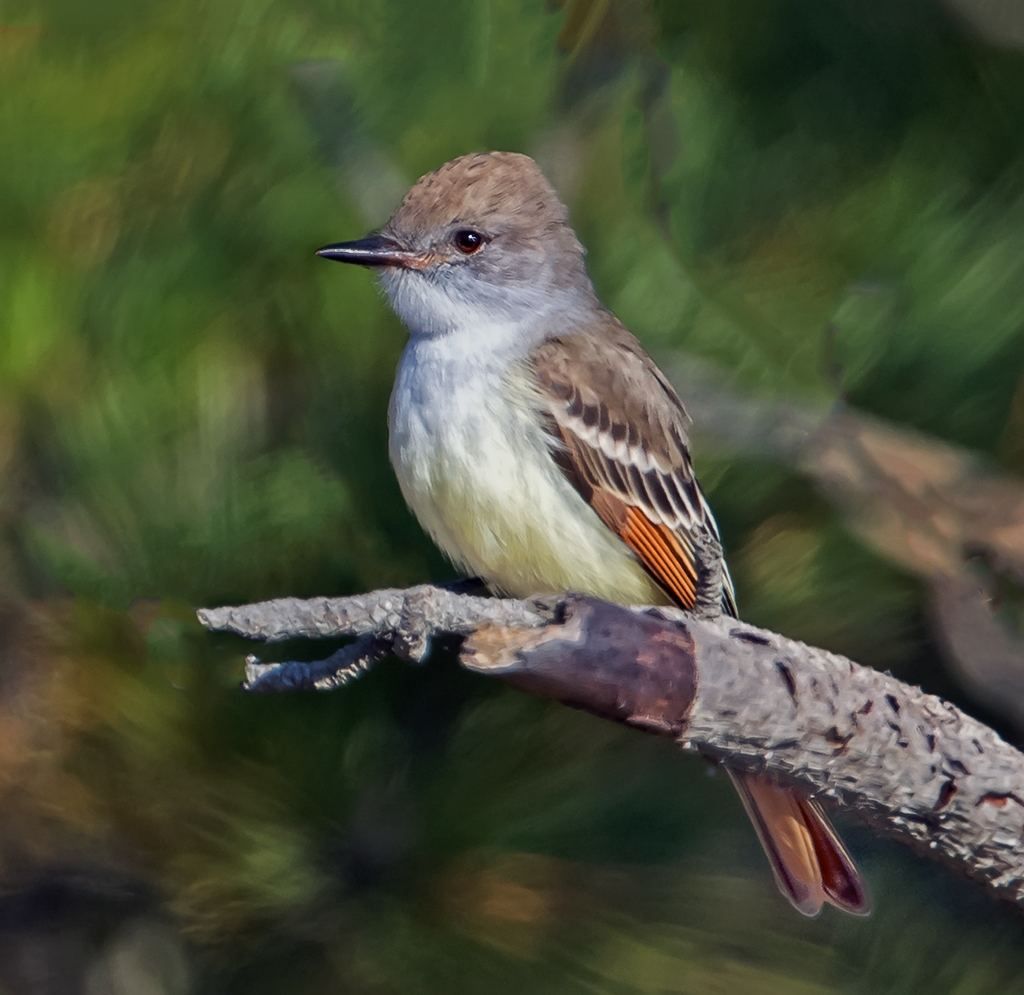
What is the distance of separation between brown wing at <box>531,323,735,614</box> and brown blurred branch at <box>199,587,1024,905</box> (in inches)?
13.1

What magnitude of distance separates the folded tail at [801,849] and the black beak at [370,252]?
2.15 ft

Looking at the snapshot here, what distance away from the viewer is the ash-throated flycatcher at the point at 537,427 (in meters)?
1.39

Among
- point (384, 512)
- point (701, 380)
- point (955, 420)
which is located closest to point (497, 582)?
point (384, 512)

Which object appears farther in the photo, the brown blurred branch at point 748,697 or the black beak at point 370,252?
the black beak at point 370,252

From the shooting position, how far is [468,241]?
1.81 metres

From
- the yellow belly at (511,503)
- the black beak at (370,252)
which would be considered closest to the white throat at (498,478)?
the yellow belly at (511,503)

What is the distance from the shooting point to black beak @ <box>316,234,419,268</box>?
3.88ft

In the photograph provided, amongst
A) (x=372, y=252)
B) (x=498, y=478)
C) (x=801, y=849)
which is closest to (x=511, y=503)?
(x=498, y=478)

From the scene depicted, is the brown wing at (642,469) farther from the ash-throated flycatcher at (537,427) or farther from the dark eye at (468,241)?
the dark eye at (468,241)

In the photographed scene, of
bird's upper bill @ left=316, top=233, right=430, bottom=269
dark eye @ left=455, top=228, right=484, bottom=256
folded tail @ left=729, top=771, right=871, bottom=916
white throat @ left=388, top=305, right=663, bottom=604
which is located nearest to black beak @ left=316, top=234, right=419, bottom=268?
bird's upper bill @ left=316, top=233, right=430, bottom=269

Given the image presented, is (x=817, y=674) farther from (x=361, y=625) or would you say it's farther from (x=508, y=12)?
(x=508, y=12)

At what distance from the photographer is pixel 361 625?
0.98 meters

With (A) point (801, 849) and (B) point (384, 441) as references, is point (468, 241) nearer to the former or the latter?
(B) point (384, 441)

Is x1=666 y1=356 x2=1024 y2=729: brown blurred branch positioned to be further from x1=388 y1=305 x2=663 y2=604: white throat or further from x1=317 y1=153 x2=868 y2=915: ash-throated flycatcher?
x1=388 y1=305 x2=663 y2=604: white throat
